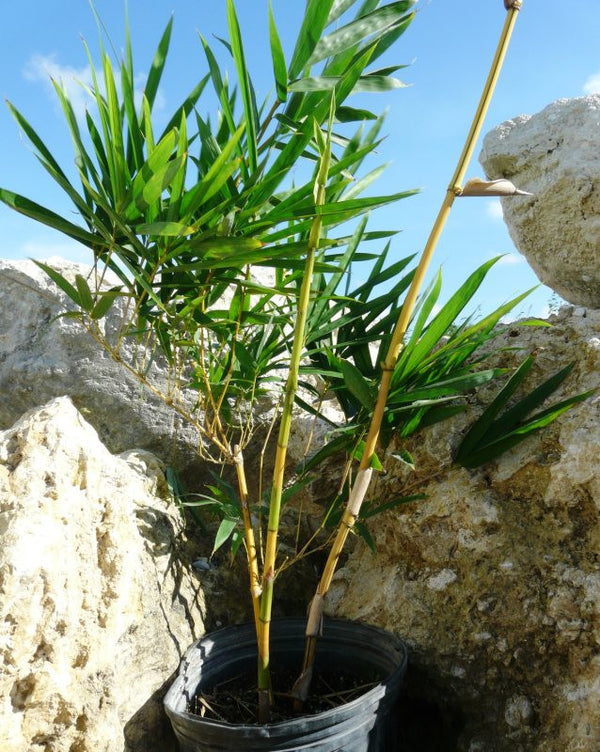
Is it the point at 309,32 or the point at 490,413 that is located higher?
the point at 309,32

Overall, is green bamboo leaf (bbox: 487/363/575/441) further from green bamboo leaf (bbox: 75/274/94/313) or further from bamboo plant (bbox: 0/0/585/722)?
green bamboo leaf (bbox: 75/274/94/313)

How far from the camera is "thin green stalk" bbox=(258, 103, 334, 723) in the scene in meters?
1.25

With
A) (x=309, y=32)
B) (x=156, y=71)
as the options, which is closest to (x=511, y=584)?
(x=309, y=32)

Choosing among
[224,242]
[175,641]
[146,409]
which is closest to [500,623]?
[175,641]

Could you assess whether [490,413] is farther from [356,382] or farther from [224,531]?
[224,531]

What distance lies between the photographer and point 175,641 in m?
1.60

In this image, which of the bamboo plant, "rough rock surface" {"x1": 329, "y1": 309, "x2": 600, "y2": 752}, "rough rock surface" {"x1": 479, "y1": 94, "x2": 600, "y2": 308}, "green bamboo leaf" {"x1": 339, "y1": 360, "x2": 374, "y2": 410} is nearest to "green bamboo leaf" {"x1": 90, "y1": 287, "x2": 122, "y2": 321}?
the bamboo plant

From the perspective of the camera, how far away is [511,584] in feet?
4.83

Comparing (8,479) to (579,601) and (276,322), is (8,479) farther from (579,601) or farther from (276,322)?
(579,601)

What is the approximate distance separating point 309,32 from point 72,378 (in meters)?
1.37

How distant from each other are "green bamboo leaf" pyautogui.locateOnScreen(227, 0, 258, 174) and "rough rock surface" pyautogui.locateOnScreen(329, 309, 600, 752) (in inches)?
30.2

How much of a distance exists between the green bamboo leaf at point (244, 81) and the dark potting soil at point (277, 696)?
1158mm

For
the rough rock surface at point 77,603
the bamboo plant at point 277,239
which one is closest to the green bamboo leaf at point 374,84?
the bamboo plant at point 277,239

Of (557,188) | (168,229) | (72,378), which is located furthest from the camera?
(72,378)
